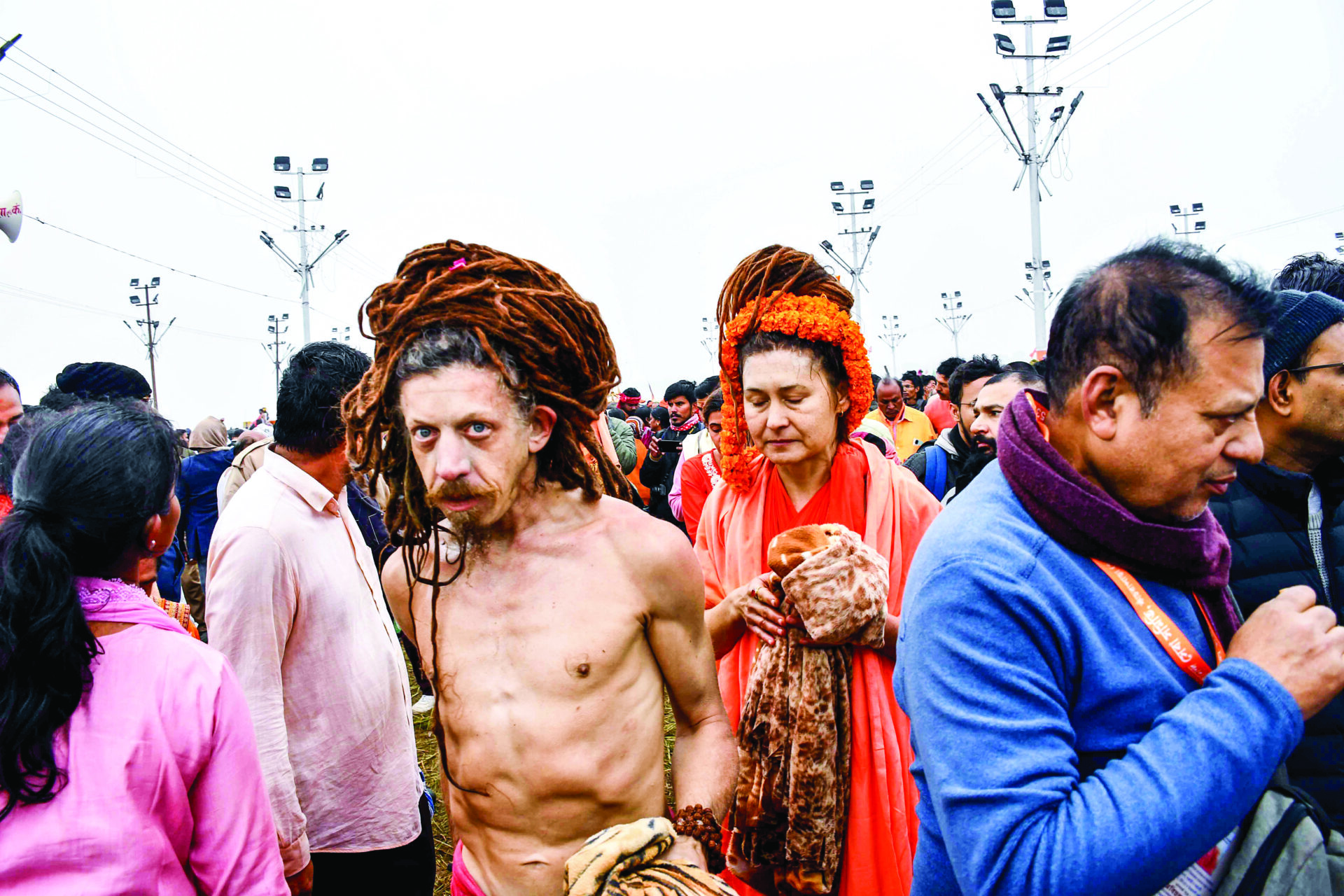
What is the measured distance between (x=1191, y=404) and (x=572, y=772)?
128 cm

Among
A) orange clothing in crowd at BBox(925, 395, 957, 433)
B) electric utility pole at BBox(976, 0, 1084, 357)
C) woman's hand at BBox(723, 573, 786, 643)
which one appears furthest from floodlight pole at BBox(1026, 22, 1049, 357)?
woman's hand at BBox(723, 573, 786, 643)

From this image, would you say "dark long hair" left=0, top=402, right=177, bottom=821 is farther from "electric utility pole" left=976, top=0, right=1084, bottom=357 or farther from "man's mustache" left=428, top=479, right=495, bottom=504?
"electric utility pole" left=976, top=0, right=1084, bottom=357

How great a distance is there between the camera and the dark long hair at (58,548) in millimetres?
1508

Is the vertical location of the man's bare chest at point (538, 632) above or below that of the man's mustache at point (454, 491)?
below

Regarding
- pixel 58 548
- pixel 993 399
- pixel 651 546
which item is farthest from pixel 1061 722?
pixel 993 399

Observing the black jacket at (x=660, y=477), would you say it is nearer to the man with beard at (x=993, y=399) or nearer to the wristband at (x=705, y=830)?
the man with beard at (x=993, y=399)

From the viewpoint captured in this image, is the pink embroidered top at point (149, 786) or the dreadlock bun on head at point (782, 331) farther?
the dreadlock bun on head at point (782, 331)

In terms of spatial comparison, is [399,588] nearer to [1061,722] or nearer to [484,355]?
[484,355]

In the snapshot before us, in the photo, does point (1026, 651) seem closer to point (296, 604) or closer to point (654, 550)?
point (654, 550)

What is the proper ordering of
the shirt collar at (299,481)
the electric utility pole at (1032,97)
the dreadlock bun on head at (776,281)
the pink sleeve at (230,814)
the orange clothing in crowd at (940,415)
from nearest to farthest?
the pink sleeve at (230,814), the shirt collar at (299,481), the dreadlock bun on head at (776,281), the orange clothing in crowd at (940,415), the electric utility pole at (1032,97)

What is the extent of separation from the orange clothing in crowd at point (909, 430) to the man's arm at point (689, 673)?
6.09 m

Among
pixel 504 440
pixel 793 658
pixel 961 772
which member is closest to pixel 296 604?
pixel 504 440

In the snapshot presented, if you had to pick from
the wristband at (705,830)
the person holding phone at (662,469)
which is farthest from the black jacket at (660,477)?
the wristband at (705,830)

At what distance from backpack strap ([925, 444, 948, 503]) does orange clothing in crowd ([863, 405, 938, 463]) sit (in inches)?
128
